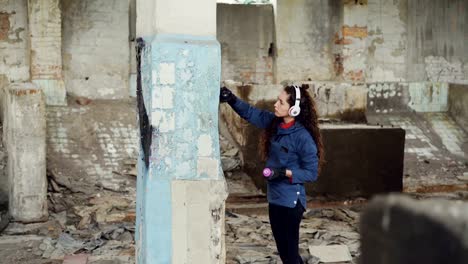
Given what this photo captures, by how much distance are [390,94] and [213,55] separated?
30.5ft

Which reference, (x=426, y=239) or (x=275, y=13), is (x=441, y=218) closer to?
(x=426, y=239)

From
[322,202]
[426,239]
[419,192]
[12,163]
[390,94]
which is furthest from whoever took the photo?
[390,94]

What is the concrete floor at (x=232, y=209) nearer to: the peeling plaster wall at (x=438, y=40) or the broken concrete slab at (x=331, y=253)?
the broken concrete slab at (x=331, y=253)

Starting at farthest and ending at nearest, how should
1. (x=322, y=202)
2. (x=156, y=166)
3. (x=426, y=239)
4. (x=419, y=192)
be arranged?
(x=419, y=192) → (x=322, y=202) → (x=156, y=166) → (x=426, y=239)

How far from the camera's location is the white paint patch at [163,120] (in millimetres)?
4742

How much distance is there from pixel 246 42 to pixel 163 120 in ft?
30.6

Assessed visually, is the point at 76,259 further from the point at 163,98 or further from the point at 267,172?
the point at 267,172

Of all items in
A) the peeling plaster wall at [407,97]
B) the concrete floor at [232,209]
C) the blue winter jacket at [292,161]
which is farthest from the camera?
the peeling plaster wall at [407,97]

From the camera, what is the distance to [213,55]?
4777mm

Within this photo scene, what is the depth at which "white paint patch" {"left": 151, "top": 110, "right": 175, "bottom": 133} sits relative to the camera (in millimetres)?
4742

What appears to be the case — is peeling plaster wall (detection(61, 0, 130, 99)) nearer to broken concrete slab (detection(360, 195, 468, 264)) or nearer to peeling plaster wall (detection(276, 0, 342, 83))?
peeling plaster wall (detection(276, 0, 342, 83))

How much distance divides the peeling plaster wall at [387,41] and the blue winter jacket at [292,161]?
9804mm

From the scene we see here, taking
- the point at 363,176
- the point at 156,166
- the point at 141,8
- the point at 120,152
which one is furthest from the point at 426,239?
the point at 120,152

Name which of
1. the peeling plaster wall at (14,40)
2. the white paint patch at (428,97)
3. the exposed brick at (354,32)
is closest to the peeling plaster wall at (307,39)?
the exposed brick at (354,32)
